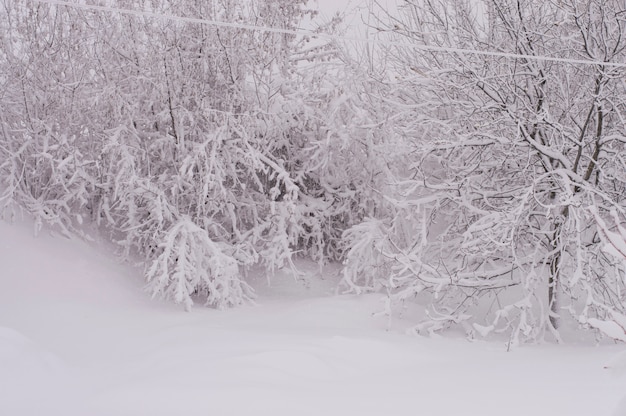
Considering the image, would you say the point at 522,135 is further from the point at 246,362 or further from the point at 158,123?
the point at 158,123

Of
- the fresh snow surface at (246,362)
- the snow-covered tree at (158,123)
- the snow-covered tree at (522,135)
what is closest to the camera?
the fresh snow surface at (246,362)

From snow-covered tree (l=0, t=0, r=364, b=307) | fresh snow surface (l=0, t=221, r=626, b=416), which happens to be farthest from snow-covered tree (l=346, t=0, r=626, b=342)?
snow-covered tree (l=0, t=0, r=364, b=307)

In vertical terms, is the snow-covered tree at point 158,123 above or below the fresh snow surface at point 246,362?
above

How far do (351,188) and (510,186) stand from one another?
3.34 m

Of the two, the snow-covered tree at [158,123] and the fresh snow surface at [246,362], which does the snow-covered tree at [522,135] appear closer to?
the fresh snow surface at [246,362]

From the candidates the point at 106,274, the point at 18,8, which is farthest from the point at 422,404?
the point at 18,8

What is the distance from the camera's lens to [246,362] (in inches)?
182

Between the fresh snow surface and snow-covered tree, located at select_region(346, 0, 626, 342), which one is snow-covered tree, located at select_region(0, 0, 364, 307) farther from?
snow-covered tree, located at select_region(346, 0, 626, 342)

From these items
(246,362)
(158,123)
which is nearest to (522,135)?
(246,362)

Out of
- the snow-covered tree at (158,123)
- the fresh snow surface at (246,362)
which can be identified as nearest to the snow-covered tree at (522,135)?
the fresh snow surface at (246,362)

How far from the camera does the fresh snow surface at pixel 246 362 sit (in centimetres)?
383

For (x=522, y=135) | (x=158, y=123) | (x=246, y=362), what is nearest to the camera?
(x=246, y=362)

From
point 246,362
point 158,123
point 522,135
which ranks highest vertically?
point 522,135

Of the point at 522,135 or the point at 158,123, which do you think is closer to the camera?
the point at 522,135
